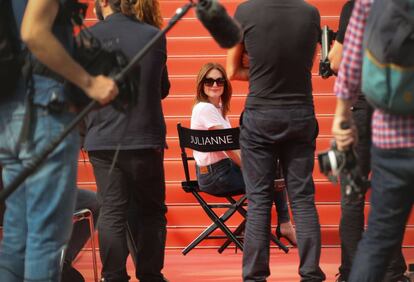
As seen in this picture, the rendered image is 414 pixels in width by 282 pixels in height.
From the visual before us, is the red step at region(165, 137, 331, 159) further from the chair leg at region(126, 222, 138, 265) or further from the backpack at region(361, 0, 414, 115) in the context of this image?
the backpack at region(361, 0, 414, 115)

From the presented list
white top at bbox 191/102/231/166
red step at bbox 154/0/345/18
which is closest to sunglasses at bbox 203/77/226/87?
white top at bbox 191/102/231/166

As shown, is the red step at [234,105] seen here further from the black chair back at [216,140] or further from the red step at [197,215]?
the black chair back at [216,140]

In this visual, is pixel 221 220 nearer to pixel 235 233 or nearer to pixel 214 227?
pixel 214 227

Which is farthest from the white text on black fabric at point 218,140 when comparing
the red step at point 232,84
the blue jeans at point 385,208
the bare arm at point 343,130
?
the blue jeans at point 385,208

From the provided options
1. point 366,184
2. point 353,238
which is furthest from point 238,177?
point 366,184

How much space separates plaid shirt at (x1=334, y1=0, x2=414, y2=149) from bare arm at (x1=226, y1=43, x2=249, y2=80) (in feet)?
4.69

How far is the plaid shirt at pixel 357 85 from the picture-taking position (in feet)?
11.2

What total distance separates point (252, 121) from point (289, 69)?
1.07 feet

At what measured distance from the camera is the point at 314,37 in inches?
200

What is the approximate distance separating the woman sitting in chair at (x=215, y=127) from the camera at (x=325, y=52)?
1.40 metres

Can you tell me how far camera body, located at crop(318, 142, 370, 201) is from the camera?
3701mm

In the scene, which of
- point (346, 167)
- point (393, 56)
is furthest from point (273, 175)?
point (393, 56)

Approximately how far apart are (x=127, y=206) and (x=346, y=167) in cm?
166

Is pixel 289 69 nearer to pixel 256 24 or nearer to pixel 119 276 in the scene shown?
pixel 256 24
